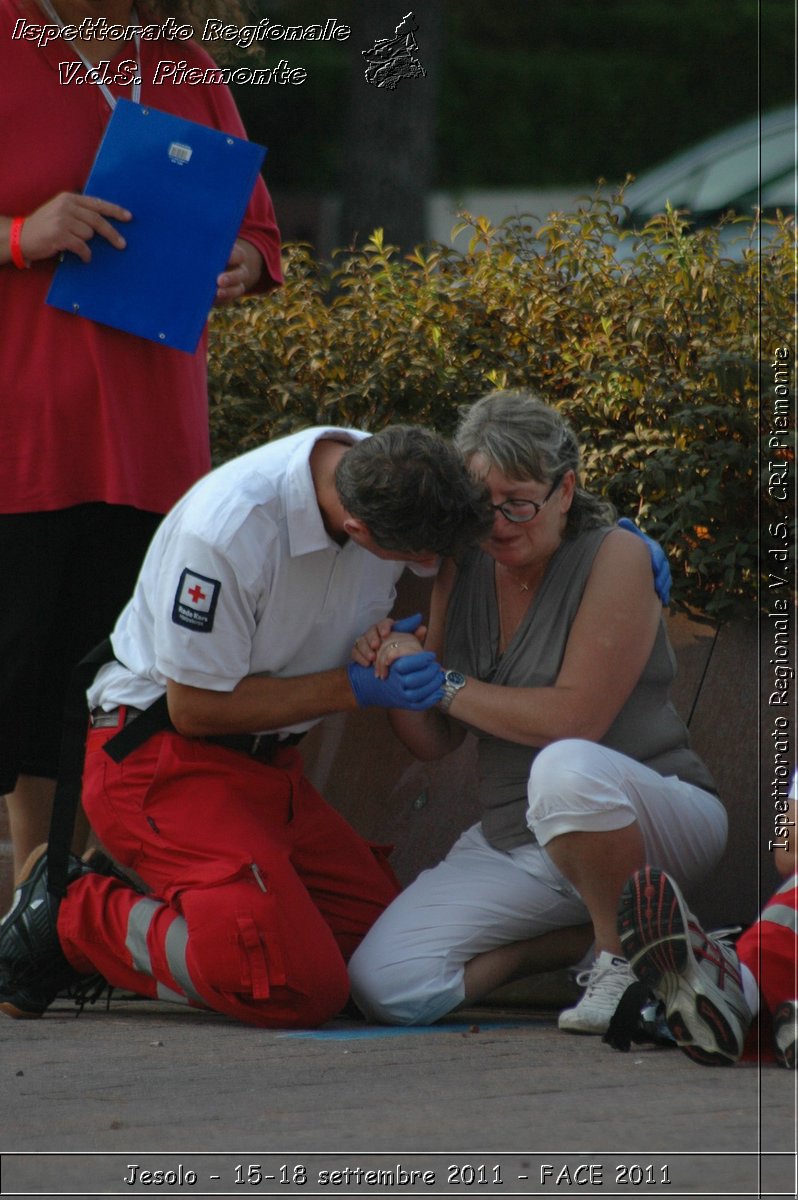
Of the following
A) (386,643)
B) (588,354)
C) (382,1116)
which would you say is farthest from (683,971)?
(588,354)

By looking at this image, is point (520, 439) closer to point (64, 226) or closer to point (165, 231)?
point (165, 231)

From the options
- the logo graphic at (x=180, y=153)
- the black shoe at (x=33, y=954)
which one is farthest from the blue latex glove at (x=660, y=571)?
the black shoe at (x=33, y=954)

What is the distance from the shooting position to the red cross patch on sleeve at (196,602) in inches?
120

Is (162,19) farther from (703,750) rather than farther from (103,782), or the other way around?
(703,750)

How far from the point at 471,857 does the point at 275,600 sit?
2.28ft

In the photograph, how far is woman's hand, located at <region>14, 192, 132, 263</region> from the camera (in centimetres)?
319

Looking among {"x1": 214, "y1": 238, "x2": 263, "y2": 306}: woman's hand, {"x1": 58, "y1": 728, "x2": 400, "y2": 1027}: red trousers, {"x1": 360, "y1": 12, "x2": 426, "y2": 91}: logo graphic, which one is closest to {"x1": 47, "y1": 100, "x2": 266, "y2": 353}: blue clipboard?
{"x1": 214, "y1": 238, "x2": 263, "y2": 306}: woman's hand

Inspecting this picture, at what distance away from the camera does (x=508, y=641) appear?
326 centimetres

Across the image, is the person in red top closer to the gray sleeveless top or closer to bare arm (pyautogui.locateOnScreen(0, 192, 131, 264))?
bare arm (pyautogui.locateOnScreen(0, 192, 131, 264))

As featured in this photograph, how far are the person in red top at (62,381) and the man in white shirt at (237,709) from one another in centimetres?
19

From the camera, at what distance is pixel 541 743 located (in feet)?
10.2

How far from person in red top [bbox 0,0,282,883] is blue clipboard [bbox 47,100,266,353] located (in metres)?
0.03

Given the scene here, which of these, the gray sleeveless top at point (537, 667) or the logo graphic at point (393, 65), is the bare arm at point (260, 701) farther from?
the logo graphic at point (393, 65)

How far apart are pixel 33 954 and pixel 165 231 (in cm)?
147
